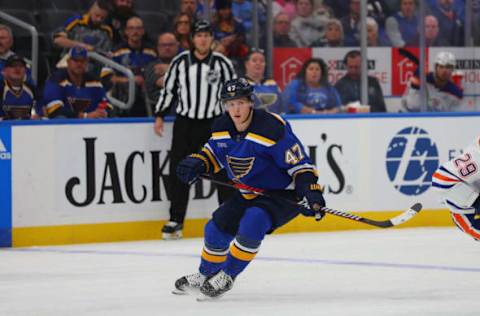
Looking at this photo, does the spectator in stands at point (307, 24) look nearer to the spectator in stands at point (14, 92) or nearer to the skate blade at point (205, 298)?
the spectator in stands at point (14, 92)

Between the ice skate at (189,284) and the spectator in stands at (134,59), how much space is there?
3.31m

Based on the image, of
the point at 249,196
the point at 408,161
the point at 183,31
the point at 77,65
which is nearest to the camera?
the point at 249,196

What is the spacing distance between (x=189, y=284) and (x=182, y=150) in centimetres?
253

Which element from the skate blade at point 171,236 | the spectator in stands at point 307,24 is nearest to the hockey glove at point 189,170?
the skate blade at point 171,236

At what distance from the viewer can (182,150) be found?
27.2 ft

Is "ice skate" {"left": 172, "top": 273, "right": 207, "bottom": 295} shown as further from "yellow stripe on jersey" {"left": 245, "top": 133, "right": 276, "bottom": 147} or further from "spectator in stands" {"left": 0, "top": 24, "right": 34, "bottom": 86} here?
"spectator in stands" {"left": 0, "top": 24, "right": 34, "bottom": 86}

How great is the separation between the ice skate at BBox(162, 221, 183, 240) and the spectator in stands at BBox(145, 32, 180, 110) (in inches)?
45.8

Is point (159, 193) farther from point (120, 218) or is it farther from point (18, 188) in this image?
point (18, 188)

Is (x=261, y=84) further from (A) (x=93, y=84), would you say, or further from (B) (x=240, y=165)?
(B) (x=240, y=165)

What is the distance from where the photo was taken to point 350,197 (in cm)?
889

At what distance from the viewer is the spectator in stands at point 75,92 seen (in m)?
8.49

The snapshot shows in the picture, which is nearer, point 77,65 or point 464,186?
point 464,186

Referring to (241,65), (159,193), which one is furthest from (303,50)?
(159,193)

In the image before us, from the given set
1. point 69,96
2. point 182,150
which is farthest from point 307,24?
point 69,96
